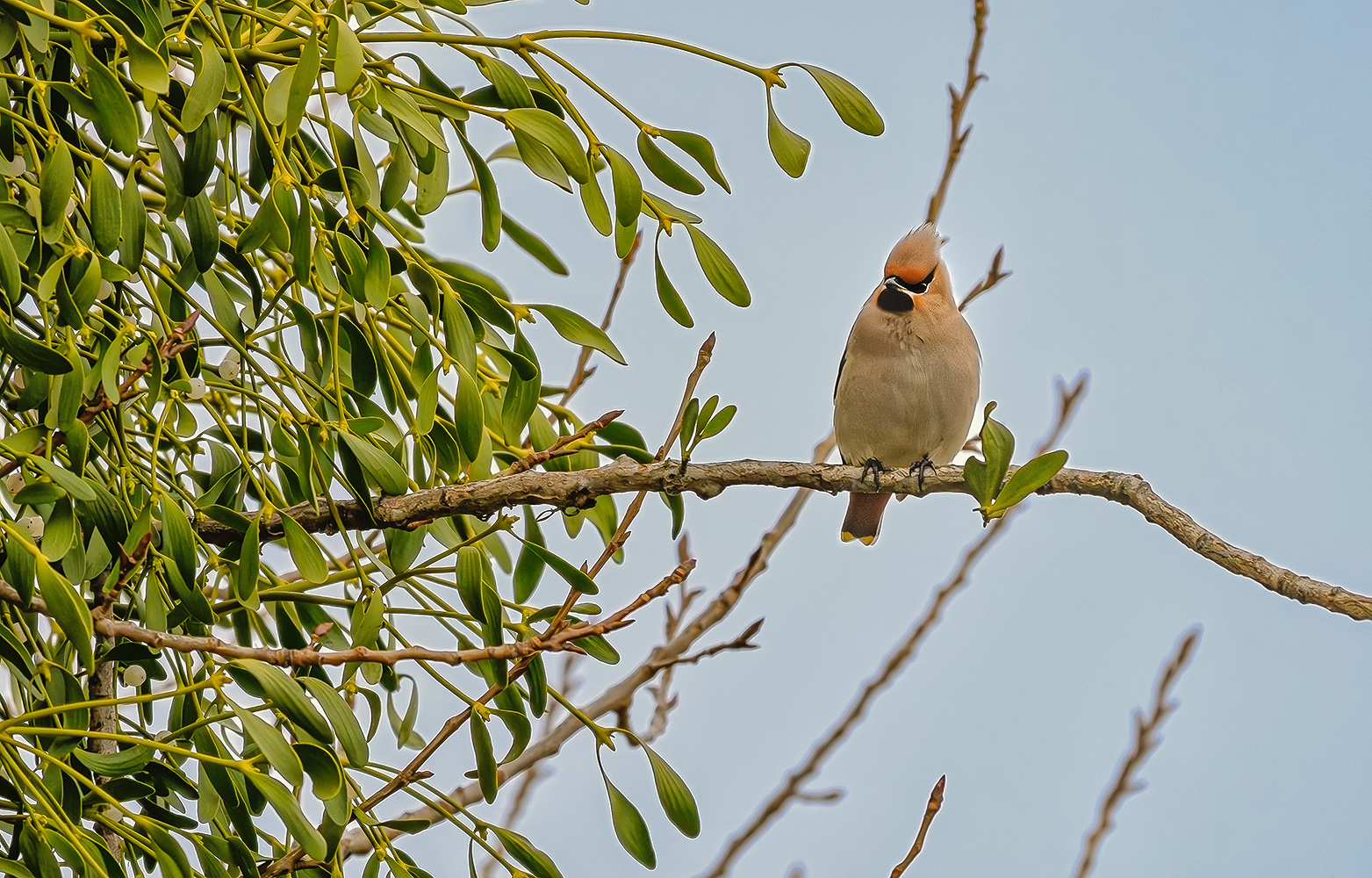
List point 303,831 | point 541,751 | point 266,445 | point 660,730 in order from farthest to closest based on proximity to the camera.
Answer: point 660,730 → point 541,751 → point 266,445 → point 303,831

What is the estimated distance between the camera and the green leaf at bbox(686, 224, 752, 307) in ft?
3.97

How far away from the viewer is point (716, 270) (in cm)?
121

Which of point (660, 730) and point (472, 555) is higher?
point (472, 555)

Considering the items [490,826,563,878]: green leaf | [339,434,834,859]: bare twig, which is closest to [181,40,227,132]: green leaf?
[490,826,563,878]: green leaf

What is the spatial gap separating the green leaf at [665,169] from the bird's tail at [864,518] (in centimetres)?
137

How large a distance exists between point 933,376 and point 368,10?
134cm

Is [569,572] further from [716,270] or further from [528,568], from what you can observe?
[716,270]

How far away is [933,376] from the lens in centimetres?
227

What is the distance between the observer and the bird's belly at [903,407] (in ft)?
7.47

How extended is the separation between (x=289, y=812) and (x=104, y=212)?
48cm

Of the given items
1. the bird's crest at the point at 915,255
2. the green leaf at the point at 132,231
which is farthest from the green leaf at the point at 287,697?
the bird's crest at the point at 915,255

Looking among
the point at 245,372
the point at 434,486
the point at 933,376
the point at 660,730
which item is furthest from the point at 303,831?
the point at 933,376

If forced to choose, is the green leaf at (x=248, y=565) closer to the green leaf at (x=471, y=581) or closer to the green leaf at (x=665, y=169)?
the green leaf at (x=471, y=581)

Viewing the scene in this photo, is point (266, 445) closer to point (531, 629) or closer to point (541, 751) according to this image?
point (531, 629)
